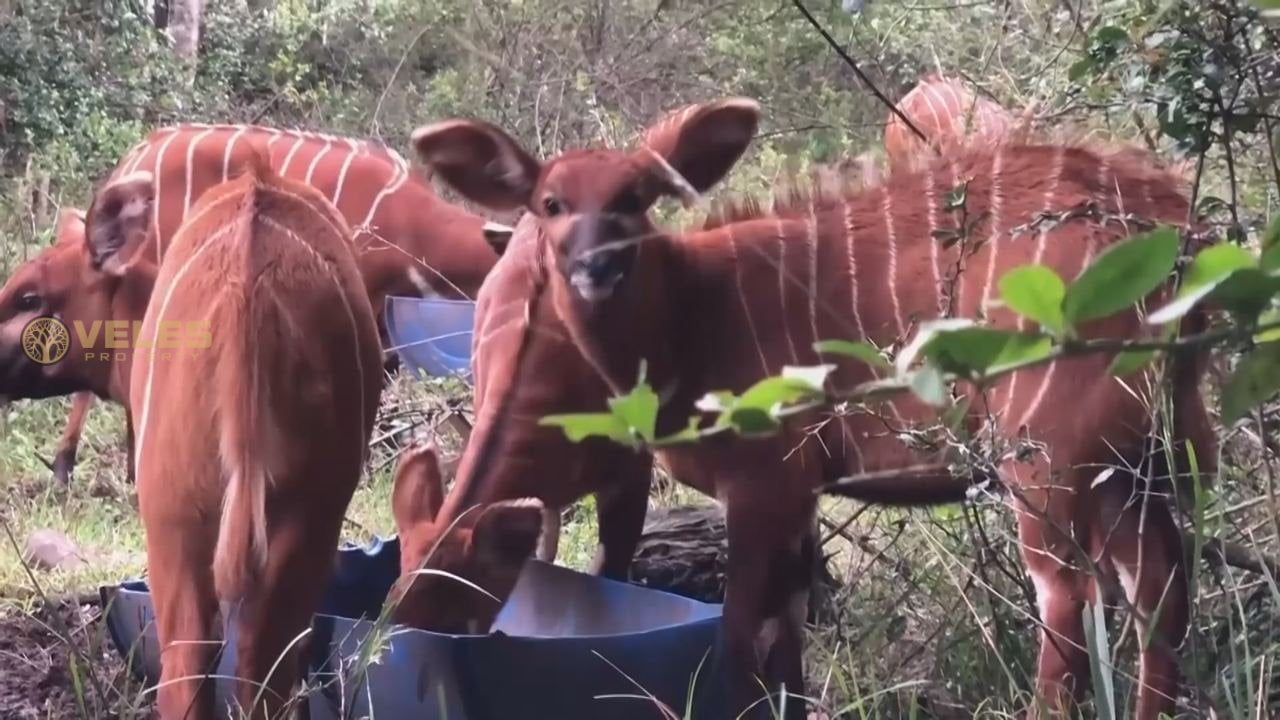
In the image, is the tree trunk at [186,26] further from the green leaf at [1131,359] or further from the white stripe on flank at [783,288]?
the green leaf at [1131,359]

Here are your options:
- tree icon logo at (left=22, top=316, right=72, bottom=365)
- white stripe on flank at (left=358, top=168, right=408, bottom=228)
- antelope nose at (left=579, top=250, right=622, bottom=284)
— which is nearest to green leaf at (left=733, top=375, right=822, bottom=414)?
antelope nose at (left=579, top=250, right=622, bottom=284)

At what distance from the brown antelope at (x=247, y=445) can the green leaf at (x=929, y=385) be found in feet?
4.83

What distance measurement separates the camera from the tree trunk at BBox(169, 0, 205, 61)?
9.73 metres

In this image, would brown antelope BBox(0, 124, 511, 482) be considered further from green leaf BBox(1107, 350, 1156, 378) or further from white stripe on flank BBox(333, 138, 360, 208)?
green leaf BBox(1107, 350, 1156, 378)

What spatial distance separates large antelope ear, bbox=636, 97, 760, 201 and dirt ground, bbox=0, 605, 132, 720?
1.34 m

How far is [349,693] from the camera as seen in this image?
7.28 feet

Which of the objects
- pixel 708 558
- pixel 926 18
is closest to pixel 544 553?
pixel 708 558

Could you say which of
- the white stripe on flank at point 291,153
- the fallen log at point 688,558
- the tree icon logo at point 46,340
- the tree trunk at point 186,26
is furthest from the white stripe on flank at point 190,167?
the tree trunk at point 186,26

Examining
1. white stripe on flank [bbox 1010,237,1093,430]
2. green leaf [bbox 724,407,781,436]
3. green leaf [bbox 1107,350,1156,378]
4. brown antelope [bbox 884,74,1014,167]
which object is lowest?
white stripe on flank [bbox 1010,237,1093,430]

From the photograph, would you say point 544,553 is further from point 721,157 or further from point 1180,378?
point 1180,378

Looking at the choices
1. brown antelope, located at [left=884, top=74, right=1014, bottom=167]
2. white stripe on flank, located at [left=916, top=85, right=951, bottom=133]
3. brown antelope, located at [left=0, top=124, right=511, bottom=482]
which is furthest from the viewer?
brown antelope, located at [left=0, top=124, right=511, bottom=482]

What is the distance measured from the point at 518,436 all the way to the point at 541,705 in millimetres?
607

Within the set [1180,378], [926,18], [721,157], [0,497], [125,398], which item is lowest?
[0,497]

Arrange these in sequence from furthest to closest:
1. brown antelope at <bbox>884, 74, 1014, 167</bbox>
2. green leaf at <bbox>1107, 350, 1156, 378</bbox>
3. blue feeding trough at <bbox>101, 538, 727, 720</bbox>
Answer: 1. brown antelope at <bbox>884, 74, 1014, 167</bbox>
2. blue feeding trough at <bbox>101, 538, 727, 720</bbox>
3. green leaf at <bbox>1107, 350, 1156, 378</bbox>
